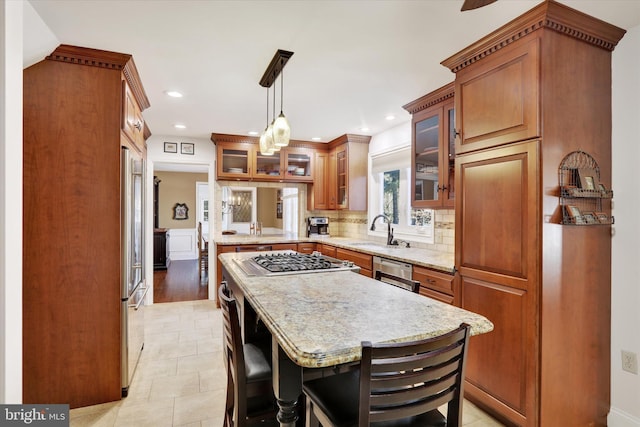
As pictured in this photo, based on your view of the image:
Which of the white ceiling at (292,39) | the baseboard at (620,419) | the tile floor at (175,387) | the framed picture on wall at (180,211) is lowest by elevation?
the tile floor at (175,387)

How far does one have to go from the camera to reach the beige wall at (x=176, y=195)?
338 inches

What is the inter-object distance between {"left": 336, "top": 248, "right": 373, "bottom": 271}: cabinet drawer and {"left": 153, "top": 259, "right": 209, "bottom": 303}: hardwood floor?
231cm

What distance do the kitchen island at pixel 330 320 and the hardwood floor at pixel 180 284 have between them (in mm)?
3710

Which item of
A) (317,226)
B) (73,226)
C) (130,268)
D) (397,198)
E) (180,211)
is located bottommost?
(130,268)

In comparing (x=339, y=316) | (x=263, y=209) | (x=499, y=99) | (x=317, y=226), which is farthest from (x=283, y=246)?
(x=339, y=316)

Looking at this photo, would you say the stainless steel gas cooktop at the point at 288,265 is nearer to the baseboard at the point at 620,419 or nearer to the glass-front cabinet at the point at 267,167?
the baseboard at the point at 620,419

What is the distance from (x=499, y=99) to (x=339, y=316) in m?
1.67

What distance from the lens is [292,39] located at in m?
2.05

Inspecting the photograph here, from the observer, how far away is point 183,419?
2092mm

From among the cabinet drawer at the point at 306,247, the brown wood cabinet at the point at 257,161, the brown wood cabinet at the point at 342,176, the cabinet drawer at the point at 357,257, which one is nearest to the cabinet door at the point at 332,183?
the brown wood cabinet at the point at 342,176

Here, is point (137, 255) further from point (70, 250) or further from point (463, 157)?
point (463, 157)

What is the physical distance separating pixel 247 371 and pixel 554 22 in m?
2.36

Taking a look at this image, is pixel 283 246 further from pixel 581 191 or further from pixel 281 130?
pixel 581 191

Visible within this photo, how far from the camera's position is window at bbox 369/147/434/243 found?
379 centimetres
